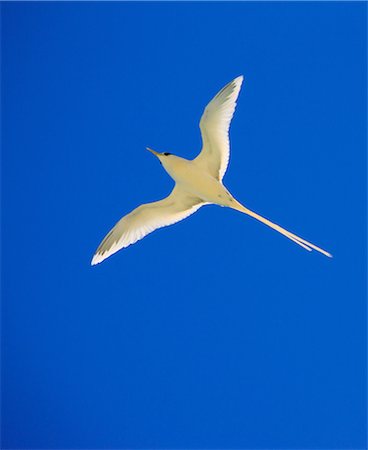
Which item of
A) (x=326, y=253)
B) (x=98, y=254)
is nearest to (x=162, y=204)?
(x=98, y=254)

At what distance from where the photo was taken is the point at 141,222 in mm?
8555

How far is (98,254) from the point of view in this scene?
27.9 ft

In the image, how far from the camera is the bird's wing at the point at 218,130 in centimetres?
777

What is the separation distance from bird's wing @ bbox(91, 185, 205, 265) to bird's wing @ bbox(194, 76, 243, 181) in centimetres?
57

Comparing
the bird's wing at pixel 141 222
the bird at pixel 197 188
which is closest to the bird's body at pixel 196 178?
the bird at pixel 197 188

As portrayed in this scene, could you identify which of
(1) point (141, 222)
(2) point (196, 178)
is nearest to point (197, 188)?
(2) point (196, 178)

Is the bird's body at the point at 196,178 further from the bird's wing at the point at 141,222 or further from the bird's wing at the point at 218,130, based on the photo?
the bird's wing at the point at 141,222

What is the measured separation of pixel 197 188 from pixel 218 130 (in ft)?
2.47

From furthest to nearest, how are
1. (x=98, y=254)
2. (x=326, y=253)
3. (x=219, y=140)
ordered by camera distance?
(x=98, y=254) → (x=219, y=140) → (x=326, y=253)

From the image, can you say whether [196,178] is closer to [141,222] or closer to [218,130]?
[218,130]

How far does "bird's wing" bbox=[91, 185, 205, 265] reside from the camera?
8.48 m

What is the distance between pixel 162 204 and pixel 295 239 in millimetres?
1958

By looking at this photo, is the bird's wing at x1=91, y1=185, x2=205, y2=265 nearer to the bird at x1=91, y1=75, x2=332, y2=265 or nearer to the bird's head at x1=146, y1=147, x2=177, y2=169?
the bird at x1=91, y1=75, x2=332, y2=265

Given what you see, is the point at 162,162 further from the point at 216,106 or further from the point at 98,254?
the point at 98,254
